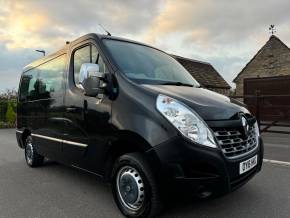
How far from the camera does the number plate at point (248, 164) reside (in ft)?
12.2

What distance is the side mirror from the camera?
4096 mm

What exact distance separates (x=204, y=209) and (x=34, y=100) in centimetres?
385

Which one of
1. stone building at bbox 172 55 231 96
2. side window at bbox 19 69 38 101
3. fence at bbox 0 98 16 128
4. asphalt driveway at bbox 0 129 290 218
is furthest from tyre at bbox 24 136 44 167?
stone building at bbox 172 55 231 96

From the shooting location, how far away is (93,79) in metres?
→ 4.11

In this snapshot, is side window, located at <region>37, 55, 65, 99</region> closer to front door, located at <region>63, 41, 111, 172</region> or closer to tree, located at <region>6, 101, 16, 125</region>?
front door, located at <region>63, 41, 111, 172</region>

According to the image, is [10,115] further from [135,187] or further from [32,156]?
[135,187]

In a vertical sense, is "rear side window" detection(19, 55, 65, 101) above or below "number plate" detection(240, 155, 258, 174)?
above

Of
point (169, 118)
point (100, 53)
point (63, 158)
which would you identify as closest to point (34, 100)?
point (63, 158)

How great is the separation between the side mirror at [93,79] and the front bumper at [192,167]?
111 centimetres

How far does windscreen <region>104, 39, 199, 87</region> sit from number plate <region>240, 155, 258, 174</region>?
135cm

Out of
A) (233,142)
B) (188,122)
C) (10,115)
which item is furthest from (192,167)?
(10,115)

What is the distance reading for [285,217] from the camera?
154 inches

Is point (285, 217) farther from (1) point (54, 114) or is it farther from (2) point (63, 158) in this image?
(1) point (54, 114)

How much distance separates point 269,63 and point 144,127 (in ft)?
74.2
